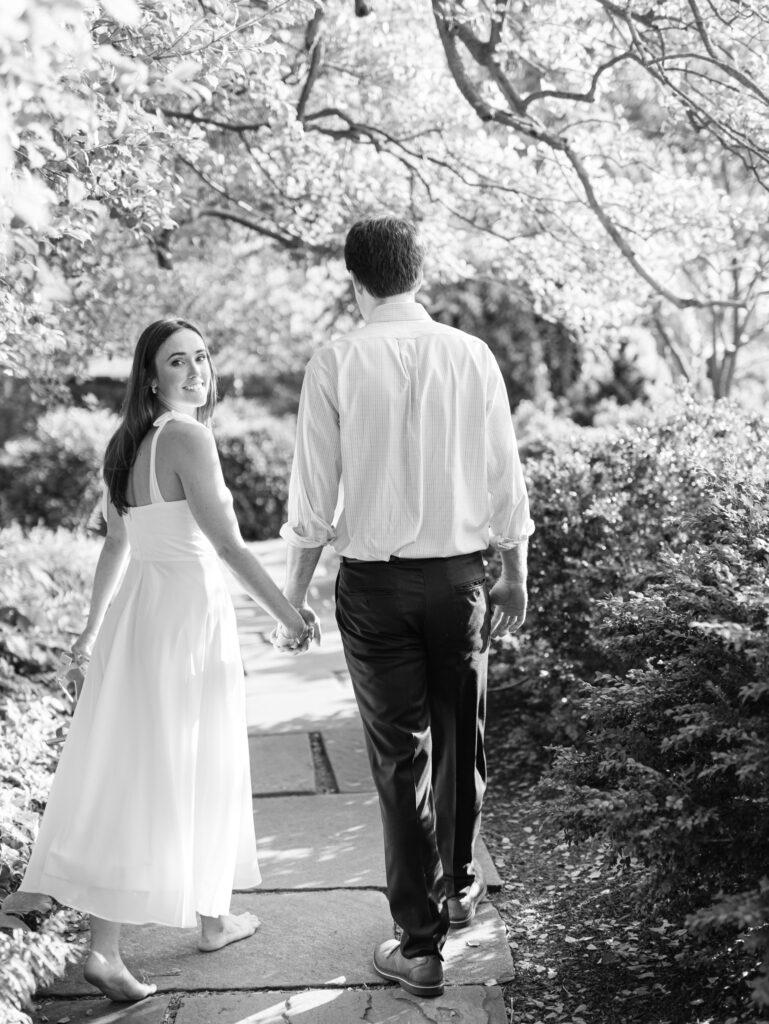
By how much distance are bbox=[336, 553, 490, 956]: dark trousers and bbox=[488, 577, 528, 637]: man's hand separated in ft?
0.66

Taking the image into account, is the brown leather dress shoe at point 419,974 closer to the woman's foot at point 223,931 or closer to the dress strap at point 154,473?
the woman's foot at point 223,931

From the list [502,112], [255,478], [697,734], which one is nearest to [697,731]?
[697,734]

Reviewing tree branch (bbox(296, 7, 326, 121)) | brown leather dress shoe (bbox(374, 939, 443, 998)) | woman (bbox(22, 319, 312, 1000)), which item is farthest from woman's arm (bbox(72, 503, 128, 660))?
tree branch (bbox(296, 7, 326, 121))

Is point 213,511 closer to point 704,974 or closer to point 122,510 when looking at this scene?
point 122,510

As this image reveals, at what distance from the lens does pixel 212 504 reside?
9.52 ft

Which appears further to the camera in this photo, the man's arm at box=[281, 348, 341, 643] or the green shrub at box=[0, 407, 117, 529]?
the green shrub at box=[0, 407, 117, 529]

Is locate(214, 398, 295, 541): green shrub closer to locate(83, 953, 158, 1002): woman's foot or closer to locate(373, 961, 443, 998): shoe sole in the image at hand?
locate(83, 953, 158, 1002): woman's foot

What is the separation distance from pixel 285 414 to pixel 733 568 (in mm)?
16928

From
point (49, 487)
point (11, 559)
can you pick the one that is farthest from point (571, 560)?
point (49, 487)

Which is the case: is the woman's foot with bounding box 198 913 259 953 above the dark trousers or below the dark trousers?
below

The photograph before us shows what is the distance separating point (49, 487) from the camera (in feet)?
34.8

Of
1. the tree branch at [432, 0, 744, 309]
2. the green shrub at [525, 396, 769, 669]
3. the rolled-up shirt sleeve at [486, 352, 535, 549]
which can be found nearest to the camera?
the rolled-up shirt sleeve at [486, 352, 535, 549]

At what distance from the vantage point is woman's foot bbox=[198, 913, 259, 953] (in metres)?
3.12

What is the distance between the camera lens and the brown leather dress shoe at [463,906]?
10.5 ft
